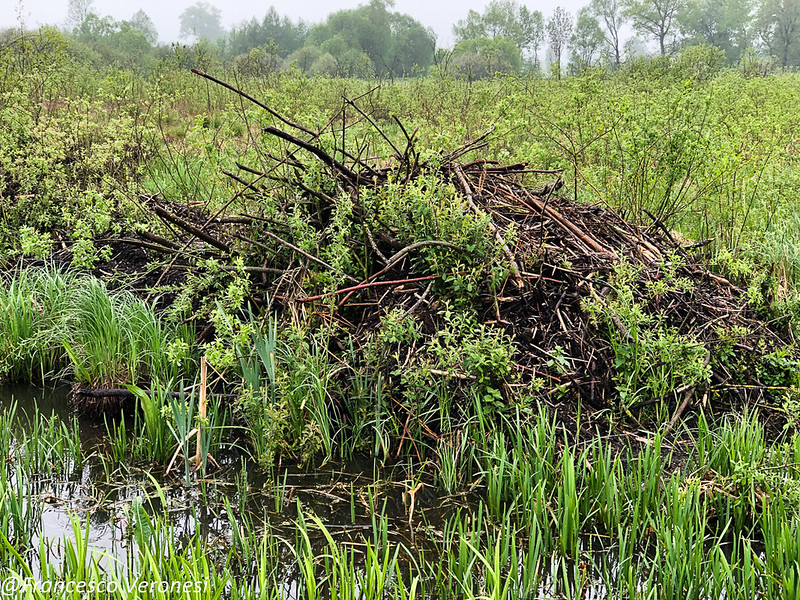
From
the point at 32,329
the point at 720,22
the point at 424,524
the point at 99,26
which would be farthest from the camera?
the point at 720,22

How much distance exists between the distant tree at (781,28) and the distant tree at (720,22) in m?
1.82

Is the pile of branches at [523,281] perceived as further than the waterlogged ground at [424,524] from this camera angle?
Yes

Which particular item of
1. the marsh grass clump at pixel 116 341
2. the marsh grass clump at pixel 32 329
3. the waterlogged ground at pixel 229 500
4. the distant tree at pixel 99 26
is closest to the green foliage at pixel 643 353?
the waterlogged ground at pixel 229 500

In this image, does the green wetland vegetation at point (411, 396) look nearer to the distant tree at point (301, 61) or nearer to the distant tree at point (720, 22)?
the distant tree at point (301, 61)

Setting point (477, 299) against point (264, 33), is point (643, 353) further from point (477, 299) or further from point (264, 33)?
point (264, 33)

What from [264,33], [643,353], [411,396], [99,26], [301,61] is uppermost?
[264,33]

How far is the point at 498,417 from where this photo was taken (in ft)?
14.2

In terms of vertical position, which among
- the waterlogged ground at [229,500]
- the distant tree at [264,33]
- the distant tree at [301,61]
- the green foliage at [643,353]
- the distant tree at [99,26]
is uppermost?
the distant tree at [264,33]

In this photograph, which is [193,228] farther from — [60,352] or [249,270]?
[60,352]

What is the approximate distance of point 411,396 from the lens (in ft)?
13.8

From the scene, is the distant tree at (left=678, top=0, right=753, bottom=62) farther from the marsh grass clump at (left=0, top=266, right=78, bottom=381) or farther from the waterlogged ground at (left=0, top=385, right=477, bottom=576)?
the waterlogged ground at (left=0, top=385, right=477, bottom=576)

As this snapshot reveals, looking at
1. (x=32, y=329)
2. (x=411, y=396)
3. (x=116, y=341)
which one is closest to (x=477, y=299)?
(x=411, y=396)

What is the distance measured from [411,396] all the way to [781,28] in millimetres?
94200

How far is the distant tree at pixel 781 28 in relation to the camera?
79250 mm
